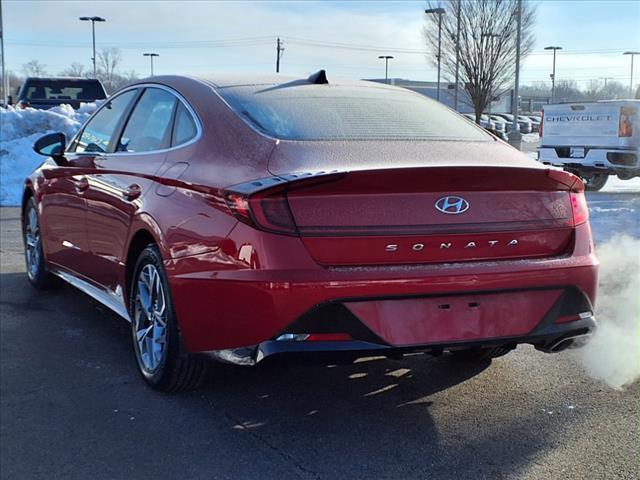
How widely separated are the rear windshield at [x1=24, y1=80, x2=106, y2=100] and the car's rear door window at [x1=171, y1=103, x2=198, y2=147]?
1708 cm

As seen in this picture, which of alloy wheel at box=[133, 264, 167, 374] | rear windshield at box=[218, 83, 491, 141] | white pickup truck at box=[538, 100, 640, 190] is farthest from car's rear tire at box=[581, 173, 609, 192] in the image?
alloy wheel at box=[133, 264, 167, 374]

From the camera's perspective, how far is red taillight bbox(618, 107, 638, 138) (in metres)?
13.0

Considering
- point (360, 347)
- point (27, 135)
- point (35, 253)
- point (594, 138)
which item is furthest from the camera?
point (27, 135)

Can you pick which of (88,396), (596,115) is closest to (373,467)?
(88,396)

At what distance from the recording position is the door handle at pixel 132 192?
393 cm

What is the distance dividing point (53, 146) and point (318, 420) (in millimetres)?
3230

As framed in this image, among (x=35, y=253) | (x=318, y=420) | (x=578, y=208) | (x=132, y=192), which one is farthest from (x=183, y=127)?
(x=35, y=253)

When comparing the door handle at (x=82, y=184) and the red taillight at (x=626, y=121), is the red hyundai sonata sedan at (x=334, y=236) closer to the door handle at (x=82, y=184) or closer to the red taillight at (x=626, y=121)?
the door handle at (x=82, y=184)

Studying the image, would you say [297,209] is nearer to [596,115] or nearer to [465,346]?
[465,346]

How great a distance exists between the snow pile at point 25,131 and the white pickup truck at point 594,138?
30.7 feet

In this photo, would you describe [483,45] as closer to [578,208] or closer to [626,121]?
[626,121]

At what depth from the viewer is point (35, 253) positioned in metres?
6.07

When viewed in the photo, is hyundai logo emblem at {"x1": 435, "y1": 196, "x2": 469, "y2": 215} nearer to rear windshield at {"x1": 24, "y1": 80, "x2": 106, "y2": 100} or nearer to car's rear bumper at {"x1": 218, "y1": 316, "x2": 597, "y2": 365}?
car's rear bumper at {"x1": 218, "y1": 316, "x2": 597, "y2": 365}

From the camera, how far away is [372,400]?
373 centimetres
